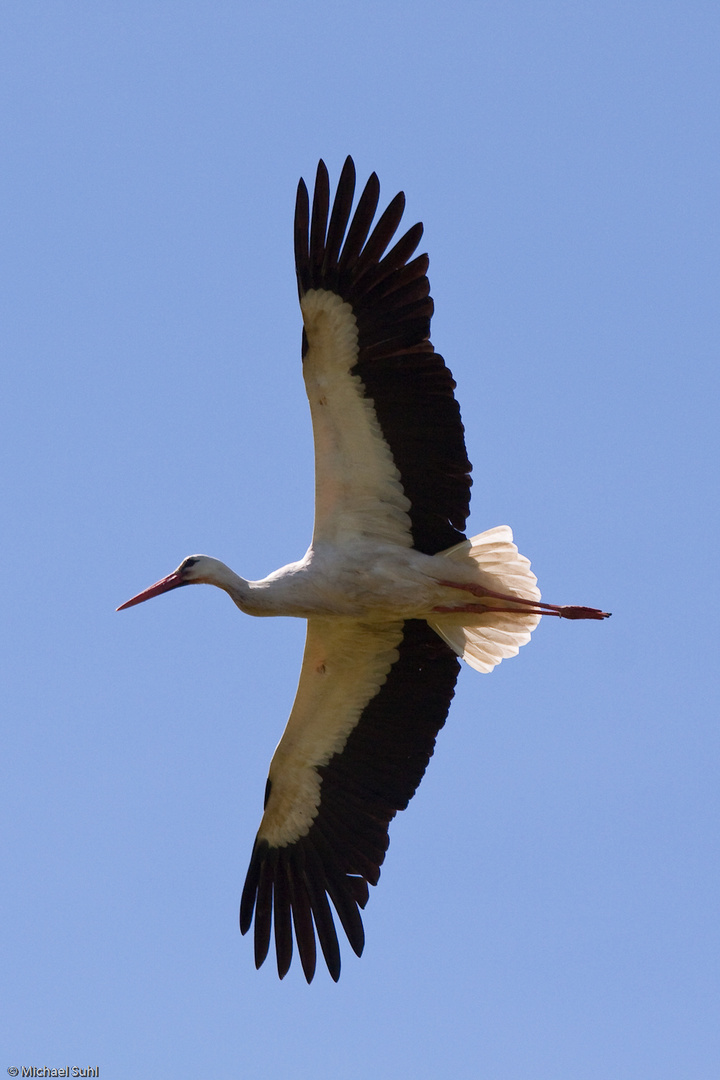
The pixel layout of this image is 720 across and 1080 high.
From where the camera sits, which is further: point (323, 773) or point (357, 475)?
point (323, 773)

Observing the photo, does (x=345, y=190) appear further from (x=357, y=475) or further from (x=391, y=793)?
(x=391, y=793)

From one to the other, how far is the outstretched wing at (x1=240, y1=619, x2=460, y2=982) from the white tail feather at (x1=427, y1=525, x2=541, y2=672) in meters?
0.14

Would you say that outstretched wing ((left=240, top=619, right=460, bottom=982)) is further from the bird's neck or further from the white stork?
the bird's neck

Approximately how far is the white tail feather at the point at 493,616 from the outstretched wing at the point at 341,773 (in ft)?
0.45

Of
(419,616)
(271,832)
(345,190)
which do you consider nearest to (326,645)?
(419,616)

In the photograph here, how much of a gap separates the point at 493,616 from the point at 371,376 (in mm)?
1702

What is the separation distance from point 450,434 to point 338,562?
0.94 metres

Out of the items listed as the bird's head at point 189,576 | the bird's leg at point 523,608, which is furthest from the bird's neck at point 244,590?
the bird's leg at point 523,608

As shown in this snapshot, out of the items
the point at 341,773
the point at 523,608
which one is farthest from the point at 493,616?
the point at 341,773

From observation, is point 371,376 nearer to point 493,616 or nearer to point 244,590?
point 244,590

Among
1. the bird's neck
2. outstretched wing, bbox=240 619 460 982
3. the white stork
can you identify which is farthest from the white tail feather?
the bird's neck

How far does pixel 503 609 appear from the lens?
30.0 ft

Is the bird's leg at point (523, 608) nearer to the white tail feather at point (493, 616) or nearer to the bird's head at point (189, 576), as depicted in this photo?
the white tail feather at point (493, 616)

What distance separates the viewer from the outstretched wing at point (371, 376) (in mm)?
8297
